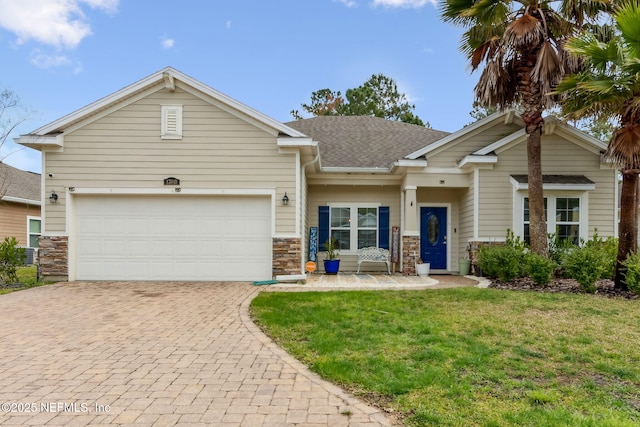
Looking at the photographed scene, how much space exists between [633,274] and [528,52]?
5306mm

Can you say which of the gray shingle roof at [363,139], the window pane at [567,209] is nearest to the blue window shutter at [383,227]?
the gray shingle roof at [363,139]

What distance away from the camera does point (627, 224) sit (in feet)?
28.2

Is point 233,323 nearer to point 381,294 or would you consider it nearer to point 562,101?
point 381,294

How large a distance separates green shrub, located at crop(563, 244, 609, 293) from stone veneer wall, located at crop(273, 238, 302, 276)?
5904 mm

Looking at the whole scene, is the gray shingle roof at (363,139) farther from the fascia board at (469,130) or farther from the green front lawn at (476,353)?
the green front lawn at (476,353)

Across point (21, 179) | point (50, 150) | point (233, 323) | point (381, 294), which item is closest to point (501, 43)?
point (381, 294)

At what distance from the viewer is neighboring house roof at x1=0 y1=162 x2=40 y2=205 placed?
51.6 ft

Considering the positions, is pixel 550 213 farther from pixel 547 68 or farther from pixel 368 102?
pixel 368 102

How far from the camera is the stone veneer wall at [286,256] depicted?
32.9 feet

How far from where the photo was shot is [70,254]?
1005 centimetres

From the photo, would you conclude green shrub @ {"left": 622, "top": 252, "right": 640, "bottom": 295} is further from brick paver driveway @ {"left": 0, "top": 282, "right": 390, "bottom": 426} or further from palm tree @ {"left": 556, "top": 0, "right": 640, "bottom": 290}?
brick paver driveway @ {"left": 0, "top": 282, "right": 390, "bottom": 426}

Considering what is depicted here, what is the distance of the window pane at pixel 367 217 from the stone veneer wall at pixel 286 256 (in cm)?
368

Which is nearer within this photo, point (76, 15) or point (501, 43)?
point (501, 43)

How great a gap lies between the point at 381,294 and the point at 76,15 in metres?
14.7
